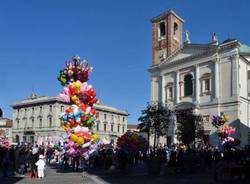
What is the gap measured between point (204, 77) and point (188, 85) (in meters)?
2.96

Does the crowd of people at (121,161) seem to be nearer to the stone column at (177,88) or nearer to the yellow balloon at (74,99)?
the yellow balloon at (74,99)

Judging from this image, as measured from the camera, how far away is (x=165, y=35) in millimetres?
54375

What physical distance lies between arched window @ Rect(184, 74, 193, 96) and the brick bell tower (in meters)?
5.33

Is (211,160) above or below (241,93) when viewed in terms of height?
below

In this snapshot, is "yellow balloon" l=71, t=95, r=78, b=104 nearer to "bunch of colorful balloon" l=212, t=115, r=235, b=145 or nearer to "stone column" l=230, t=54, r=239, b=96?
"bunch of colorful balloon" l=212, t=115, r=235, b=145

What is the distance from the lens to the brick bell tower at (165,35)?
53.6 m

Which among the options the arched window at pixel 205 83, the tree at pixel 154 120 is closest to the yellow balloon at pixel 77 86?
the tree at pixel 154 120

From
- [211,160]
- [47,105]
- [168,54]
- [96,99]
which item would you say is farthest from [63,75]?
[47,105]

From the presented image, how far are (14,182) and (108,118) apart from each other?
6615 centimetres

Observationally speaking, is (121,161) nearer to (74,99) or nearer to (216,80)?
(74,99)

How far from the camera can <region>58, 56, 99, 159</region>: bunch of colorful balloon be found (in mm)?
17875

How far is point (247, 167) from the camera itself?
16.3 m

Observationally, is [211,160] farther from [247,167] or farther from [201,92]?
[201,92]

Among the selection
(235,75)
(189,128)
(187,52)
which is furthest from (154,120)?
(187,52)
